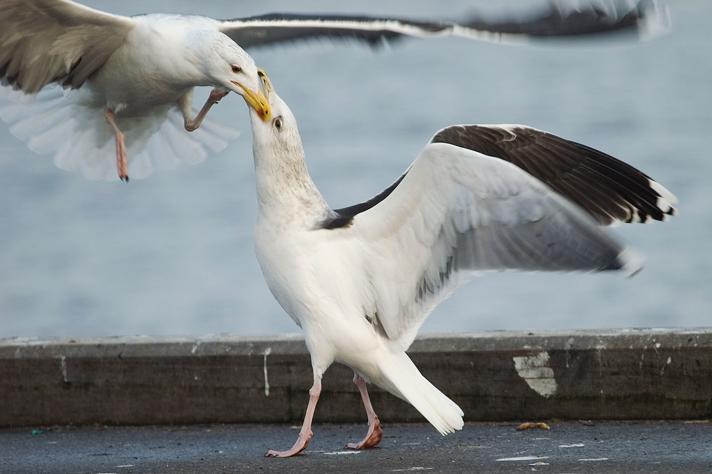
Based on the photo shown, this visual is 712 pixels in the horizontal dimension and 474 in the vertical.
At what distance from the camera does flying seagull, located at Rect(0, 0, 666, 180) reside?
7602 millimetres

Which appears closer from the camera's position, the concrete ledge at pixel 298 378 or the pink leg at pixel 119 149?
the concrete ledge at pixel 298 378

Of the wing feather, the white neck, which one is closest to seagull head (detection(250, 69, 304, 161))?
the white neck

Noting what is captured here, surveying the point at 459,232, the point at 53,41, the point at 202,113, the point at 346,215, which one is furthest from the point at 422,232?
the point at 53,41

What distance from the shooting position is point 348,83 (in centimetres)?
4184

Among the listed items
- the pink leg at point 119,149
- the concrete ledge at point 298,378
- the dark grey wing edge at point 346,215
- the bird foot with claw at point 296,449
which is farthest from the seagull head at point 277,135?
the pink leg at point 119,149

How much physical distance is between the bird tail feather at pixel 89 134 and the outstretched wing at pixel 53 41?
1.54 feet

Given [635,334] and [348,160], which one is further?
[348,160]

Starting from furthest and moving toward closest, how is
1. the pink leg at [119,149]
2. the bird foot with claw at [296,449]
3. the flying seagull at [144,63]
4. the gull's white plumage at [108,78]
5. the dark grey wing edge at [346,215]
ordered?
the pink leg at [119,149] < the gull's white plumage at [108,78] < the flying seagull at [144,63] < the dark grey wing edge at [346,215] < the bird foot with claw at [296,449]

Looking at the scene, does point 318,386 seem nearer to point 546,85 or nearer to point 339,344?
point 339,344

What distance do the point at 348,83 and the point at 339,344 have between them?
35.4 metres

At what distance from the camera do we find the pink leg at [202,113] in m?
7.98

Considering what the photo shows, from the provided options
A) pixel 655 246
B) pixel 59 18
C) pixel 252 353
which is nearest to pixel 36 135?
pixel 59 18

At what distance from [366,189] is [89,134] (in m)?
15.0

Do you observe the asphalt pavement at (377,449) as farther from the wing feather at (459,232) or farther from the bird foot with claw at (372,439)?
the wing feather at (459,232)
